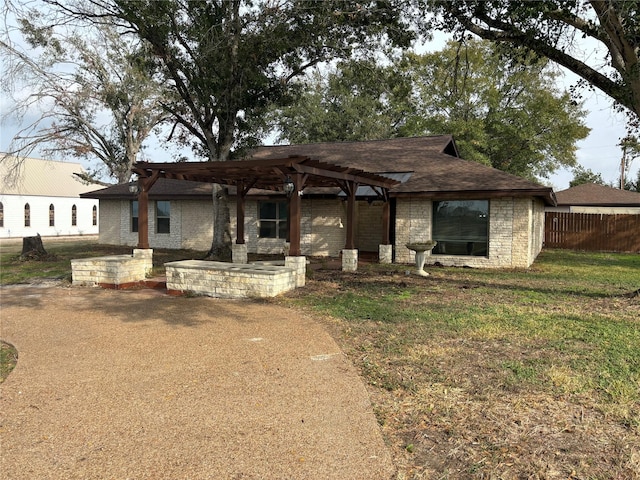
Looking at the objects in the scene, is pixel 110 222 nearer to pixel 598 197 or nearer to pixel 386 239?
pixel 386 239

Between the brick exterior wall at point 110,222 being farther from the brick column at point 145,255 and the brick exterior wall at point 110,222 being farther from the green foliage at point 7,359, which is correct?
the green foliage at point 7,359

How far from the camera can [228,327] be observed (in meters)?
6.88

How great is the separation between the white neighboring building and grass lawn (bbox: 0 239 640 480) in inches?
1360

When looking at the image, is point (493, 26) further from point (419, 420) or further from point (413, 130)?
point (413, 130)

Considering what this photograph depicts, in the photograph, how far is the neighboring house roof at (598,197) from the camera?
24128mm

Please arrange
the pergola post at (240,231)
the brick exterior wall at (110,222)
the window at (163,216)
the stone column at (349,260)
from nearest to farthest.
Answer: the stone column at (349,260) → the pergola post at (240,231) → the window at (163,216) → the brick exterior wall at (110,222)

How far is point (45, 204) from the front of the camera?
3791cm

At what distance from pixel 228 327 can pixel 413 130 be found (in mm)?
26862

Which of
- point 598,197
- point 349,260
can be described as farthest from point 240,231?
point 598,197

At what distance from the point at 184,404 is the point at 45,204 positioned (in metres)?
40.4

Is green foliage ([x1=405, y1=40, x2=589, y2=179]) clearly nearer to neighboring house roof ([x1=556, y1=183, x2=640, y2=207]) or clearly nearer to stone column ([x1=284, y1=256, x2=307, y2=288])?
neighboring house roof ([x1=556, y1=183, x2=640, y2=207])

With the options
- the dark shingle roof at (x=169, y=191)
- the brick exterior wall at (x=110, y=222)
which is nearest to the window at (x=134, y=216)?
the dark shingle roof at (x=169, y=191)

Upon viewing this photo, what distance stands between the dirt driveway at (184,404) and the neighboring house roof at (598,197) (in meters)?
23.4

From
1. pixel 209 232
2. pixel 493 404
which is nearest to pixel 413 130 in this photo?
pixel 209 232
